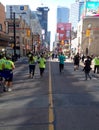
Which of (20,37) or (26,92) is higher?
(20,37)

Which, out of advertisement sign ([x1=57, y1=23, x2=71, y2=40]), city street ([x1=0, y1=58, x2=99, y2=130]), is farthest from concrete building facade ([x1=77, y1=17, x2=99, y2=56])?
A: city street ([x1=0, y1=58, x2=99, y2=130])

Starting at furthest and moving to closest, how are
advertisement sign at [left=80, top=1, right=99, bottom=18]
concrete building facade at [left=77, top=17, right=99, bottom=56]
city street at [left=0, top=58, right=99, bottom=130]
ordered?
concrete building facade at [left=77, top=17, right=99, bottom=56]
advertisement sign at [left=80, top=1, right=99, bottom=18]
city street at [left=0, top=58, right=99, bottom=130]

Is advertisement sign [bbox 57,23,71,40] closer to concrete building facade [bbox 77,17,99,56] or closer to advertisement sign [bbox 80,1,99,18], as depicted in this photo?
concrete building facade [bbox 77,17,99,56]

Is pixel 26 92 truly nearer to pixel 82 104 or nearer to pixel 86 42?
pixel 82 104

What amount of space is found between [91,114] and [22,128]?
99.5 inches

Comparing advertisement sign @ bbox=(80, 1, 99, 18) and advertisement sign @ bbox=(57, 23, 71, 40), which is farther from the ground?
advertisement sign @ bbox=(80, 1, 99, 18)

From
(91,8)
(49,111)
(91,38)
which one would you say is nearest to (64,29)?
(91,8)

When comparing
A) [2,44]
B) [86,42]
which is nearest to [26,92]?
[2,44]

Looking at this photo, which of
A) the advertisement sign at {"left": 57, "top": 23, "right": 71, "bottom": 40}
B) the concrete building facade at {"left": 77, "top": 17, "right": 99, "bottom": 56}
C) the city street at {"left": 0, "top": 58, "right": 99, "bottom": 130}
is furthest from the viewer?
the advertisement sign at {"left": 57, "top": 23, "right": 71, "bottom": 40}

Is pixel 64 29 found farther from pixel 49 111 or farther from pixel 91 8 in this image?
pixel 49 111

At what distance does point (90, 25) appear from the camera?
277ft

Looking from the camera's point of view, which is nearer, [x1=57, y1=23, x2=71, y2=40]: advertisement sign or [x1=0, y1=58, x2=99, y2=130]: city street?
[x1=0, y1=58, x2=99, y2=130]: city street

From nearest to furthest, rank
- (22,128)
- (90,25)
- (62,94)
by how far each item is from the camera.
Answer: (22,128) → (62,94) → (90,25)

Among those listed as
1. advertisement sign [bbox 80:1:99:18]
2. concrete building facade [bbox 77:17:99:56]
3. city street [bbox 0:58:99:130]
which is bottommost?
city street [bbox 0:58:99:130]
